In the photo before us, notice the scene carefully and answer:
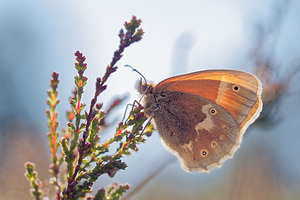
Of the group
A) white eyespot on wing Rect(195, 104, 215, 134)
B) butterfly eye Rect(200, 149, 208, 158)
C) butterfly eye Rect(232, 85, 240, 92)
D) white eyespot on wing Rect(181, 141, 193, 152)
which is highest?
butterfly eye Rect(232, 85, 240, 92)

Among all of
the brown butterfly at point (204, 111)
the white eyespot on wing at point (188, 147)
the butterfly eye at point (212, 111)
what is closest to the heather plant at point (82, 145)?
the brown butterfly at point (204, 111)

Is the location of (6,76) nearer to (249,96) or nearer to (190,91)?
(190,91)

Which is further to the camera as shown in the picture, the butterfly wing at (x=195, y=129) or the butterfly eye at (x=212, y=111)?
the butterfly eye at (x=212, y=111)

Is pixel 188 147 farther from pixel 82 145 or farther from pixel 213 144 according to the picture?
pixel 82 145

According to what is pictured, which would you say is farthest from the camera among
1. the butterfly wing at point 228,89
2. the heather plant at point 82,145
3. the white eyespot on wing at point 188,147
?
the white eyespot on wing at point 188,147

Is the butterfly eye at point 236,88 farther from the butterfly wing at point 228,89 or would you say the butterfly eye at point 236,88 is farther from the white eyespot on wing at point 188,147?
the white eyespot on wing at point 188,147

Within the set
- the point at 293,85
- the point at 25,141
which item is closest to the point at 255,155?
the point at 293,85

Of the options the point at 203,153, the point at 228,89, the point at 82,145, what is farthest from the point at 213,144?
the point at 82,145

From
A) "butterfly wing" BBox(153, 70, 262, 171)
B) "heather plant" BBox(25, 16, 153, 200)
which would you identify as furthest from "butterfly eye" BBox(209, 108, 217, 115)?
"heather plant" BBox(25, 16, 153, 200)

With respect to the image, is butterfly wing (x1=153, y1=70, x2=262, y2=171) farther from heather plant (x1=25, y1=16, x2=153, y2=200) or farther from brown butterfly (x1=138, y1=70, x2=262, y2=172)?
heather plant (x1=25, y1=16, x2=153, y2=200)
